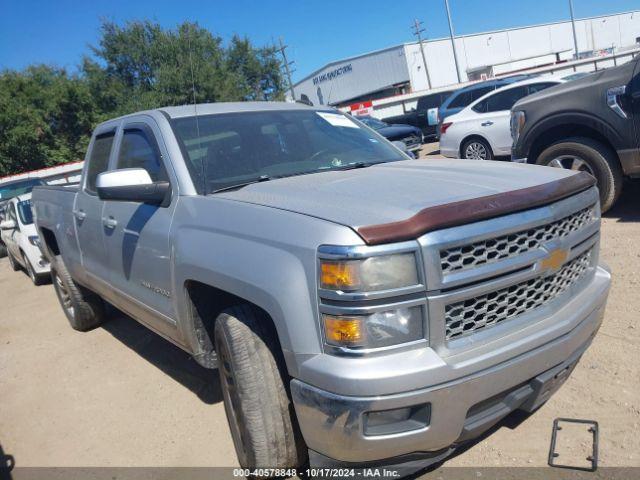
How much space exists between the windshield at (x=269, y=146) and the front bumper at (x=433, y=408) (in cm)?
140

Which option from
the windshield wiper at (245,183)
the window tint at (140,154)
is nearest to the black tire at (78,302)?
the window tint at (140,154)

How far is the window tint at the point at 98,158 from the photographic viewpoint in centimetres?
400

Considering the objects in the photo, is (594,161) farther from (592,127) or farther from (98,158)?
(98,158)

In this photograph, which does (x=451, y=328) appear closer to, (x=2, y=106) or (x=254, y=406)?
(x=254, y=406)

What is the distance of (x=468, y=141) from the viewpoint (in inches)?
384

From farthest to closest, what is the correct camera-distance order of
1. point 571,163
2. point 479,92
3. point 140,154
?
point 479,92, point 571,163, point 140,154

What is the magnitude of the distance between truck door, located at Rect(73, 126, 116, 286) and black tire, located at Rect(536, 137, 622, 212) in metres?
4.32

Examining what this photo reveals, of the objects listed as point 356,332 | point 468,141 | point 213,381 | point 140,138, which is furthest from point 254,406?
point 468,141

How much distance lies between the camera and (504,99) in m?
9.42

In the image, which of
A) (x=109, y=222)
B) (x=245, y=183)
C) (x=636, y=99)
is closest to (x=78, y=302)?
(x=109, y=222)

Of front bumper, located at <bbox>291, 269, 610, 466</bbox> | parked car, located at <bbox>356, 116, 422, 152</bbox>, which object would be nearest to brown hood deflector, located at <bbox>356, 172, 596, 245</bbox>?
front bumper, located at <bbox>291, 269, 610, 466</bbox>

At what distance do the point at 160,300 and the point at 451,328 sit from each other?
1.75 m

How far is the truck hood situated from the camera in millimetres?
2014

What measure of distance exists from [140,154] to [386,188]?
186cm
